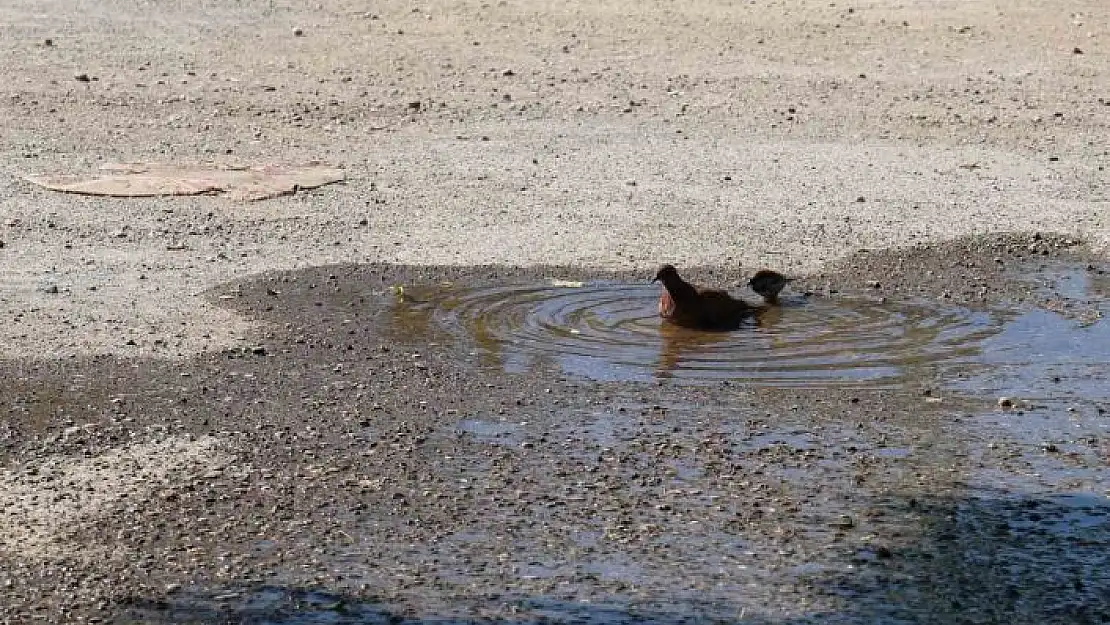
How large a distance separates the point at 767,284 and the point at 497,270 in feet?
4.70

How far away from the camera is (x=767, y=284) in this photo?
8734mm

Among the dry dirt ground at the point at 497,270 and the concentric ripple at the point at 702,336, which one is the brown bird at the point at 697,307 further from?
the dry dirt ground at the point at 497,270

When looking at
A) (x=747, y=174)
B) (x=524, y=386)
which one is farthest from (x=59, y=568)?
(x=747, y=174)

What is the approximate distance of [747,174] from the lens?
11734 millimetres

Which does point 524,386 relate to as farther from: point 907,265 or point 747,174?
point 747,174

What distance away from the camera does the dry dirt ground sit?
18.1 ft

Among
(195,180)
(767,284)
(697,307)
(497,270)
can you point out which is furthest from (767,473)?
(195,180)

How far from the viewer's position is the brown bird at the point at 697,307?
8.23 m

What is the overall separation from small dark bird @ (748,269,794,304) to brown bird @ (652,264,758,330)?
31 centimetres

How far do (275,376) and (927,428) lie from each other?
255 centimetres

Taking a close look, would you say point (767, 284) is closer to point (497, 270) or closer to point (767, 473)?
point (497, 270)

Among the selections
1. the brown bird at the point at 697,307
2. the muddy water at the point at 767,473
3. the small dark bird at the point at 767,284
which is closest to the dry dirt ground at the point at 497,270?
the muddy water at the point at 767,473

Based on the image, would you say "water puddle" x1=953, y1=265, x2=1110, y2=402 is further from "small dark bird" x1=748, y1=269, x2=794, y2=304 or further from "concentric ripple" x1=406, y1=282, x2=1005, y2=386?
"small dark bird" x1=748, y1=269, x2=794, y2=304

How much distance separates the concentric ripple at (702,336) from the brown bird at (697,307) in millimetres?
60
